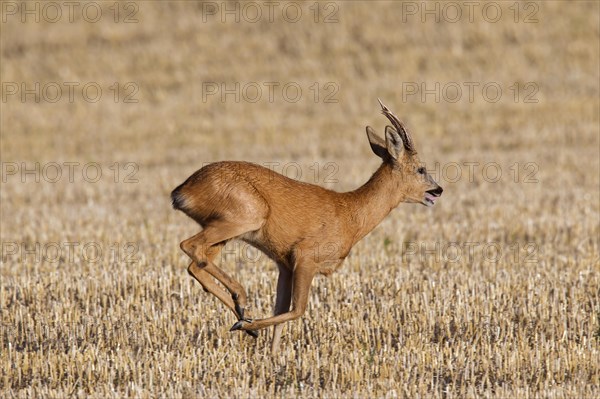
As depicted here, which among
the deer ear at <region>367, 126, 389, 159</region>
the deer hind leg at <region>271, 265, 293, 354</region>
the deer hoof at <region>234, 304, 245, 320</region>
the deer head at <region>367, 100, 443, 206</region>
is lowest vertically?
the deer hoof at <region>234, 304, 245, 320</region>

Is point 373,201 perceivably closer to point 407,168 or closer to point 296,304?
point 407,168

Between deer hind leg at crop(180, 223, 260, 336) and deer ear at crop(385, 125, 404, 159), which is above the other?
deer ear at crop(385, 125, 404, 159)

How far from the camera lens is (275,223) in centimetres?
766

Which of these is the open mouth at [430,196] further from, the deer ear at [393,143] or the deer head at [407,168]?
the deer ear at [393,143]

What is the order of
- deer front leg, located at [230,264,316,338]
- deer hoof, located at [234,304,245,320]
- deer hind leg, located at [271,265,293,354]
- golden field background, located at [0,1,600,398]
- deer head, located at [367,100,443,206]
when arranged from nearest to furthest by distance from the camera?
1. golden field background, located at [0,1,600,398]
2. deer front leg, located at [230,264,316,338]
3. deer hoof, located at [234,304,245,320]
4. deer hind leg, located at [271,265,293,354]
5. deer head, located at [367,100,443,206]

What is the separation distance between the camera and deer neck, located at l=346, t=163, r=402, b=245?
8109 mm

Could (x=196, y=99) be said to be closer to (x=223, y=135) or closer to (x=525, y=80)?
(x=223, y=135)

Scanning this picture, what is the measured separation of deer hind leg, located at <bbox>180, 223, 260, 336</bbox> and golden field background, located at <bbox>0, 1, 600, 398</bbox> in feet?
1.40

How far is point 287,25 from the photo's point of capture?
28172mm

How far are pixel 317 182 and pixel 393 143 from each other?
30.0ft

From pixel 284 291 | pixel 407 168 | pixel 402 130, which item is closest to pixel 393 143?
pixel 402 130

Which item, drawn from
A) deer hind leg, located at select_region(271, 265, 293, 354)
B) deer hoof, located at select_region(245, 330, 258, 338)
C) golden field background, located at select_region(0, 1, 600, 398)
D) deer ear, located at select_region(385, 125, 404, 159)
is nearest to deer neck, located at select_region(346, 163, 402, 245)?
deer ear, located at select_region(385, 125, 404, 159)

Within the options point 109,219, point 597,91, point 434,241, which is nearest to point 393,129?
point 434,241

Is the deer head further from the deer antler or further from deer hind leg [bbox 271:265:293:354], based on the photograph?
deer hind leg [bbox 271:265:293:354]
